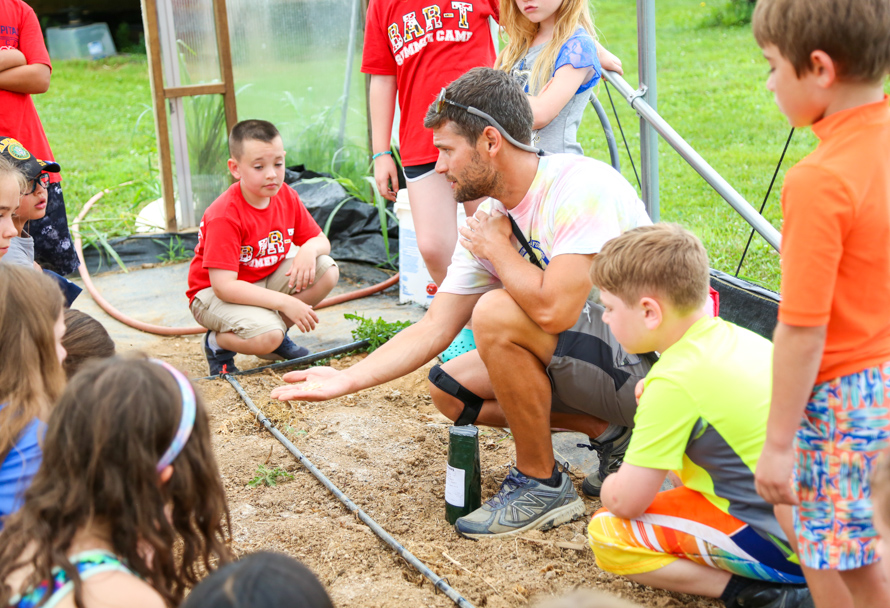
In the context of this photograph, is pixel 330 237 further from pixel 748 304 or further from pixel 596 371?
pixel 596 371

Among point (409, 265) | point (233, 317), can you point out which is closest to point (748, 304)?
point (409, 265)

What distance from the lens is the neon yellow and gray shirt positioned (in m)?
1.83

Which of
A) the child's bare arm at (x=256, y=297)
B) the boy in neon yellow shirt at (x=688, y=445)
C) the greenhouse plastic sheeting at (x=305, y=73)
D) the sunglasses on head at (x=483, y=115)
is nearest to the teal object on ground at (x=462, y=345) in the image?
the child's bare arm at (x=256, y=297)

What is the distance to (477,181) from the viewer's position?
2.54 metres

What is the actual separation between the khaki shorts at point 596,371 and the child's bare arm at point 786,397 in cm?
92

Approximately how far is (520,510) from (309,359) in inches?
69.4

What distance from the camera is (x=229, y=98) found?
219 inches

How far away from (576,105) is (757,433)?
1655 mm

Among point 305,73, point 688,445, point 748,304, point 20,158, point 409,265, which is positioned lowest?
point 409,265

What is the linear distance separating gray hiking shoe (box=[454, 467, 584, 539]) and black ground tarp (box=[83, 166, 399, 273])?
301cm

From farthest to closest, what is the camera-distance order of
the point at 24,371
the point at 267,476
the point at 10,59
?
the point at 10,59
the point at 267,476
the point at 24,371

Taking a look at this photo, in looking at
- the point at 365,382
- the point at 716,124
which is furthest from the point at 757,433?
the point at 716,124

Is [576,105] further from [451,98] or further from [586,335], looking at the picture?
[586,335]

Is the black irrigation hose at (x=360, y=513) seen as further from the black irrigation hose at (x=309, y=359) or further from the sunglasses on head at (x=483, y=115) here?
Answer: the sunglasses on head at (x=483, y=115)
